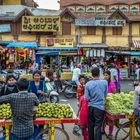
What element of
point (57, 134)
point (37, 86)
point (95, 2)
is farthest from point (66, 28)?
point (57, 134)

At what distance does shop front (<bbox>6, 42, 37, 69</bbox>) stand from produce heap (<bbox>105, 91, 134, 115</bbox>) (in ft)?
74.8

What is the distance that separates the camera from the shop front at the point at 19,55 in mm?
30578

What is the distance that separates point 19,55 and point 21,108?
26707 millimetres

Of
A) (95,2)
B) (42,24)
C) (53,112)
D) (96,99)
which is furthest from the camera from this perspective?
(95,2)

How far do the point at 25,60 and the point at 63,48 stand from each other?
14.8 feet

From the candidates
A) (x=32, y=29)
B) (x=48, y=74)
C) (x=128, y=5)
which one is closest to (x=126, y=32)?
(x=32, y=29)

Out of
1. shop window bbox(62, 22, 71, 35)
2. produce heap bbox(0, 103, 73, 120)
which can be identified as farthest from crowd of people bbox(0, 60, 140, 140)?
shop window bbox(62, 22, 71, 35)

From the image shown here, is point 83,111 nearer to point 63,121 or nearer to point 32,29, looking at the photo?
point 63,121

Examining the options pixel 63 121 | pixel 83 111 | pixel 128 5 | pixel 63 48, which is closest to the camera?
pixel 63 121

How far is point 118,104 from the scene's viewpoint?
7.64 meters

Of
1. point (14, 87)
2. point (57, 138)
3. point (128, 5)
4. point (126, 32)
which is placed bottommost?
point (57, 138)

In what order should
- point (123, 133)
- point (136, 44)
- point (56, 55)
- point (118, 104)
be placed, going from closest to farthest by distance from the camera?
point (118, 104) < point (123, 133) < point (56, 55) < point (136, 44)

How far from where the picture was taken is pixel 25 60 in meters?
32.2

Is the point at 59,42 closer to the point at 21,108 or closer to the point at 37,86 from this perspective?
the point at 37,86
